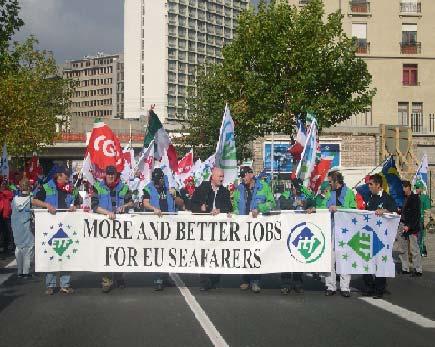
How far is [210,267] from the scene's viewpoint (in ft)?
43.4

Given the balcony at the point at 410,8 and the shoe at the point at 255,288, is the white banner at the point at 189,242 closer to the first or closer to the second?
the shoe at the point at 255,288

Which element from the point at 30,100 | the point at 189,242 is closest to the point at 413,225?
the point at 189,242

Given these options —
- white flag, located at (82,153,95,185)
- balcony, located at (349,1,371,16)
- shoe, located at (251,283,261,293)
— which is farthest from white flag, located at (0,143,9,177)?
balcony, located at (349,1,371,16)

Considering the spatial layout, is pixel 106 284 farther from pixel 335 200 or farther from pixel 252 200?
pixel 335 200

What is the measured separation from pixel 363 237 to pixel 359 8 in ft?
154

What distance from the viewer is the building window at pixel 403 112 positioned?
5722 cm

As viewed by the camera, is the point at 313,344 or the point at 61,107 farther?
the point at 61,107

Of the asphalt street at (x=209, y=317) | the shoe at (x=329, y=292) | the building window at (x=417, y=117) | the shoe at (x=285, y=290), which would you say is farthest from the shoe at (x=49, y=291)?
the building window at (x=417, y=117)

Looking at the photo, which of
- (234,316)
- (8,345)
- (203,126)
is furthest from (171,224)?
(203,126)

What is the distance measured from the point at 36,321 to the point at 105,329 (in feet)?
3.45

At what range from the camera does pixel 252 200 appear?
1365cm

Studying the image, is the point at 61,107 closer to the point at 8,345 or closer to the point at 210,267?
the point at 210,267

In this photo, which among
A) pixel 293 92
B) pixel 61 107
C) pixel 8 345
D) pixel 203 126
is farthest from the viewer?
pixel 61 107

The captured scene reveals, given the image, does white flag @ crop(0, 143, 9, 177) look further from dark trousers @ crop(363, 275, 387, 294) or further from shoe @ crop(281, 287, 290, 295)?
dark trousers @ crop(363, 275, 387, 294)
